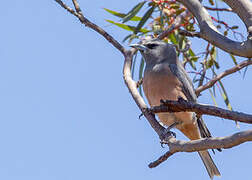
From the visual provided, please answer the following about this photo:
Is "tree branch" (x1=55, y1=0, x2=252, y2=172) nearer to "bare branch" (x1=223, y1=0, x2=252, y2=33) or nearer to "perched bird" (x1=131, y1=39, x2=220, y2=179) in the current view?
"bare branch" (x1=223, y1=0, x2=252, y2=33)

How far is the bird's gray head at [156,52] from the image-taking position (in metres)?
5.40

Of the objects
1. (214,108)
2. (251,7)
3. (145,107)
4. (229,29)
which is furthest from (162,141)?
(229,29)

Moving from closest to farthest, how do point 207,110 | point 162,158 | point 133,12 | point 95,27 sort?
point 207,110 → point 162,158 → point 95,27 → point 133,12

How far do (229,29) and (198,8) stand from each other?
7.98ft

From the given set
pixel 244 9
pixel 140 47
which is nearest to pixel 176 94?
pixel 140 47


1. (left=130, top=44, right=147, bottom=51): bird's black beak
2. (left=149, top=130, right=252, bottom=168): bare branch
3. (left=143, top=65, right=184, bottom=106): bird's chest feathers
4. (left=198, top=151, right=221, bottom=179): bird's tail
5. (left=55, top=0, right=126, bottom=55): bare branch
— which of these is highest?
(left=55, top=0, right=126, bottom=55): bare branch

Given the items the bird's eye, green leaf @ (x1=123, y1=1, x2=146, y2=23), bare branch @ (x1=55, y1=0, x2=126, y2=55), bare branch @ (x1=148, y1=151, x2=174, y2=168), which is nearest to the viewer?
bare branch @ (x1=148, y1=151, x2=174, y2=168)

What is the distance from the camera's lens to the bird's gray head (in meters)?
5.40

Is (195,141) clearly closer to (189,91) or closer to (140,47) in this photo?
(189,91)

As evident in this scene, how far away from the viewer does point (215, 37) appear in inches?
116

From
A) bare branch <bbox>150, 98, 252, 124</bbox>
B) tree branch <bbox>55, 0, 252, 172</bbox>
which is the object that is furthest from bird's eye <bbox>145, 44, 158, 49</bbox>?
bare branch <bbox>150, 98, 252, 124</bbox>

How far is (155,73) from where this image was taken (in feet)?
16.4

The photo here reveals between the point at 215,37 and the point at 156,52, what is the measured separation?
2530 mm

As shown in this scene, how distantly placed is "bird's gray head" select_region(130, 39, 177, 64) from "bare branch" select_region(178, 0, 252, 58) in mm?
2126
